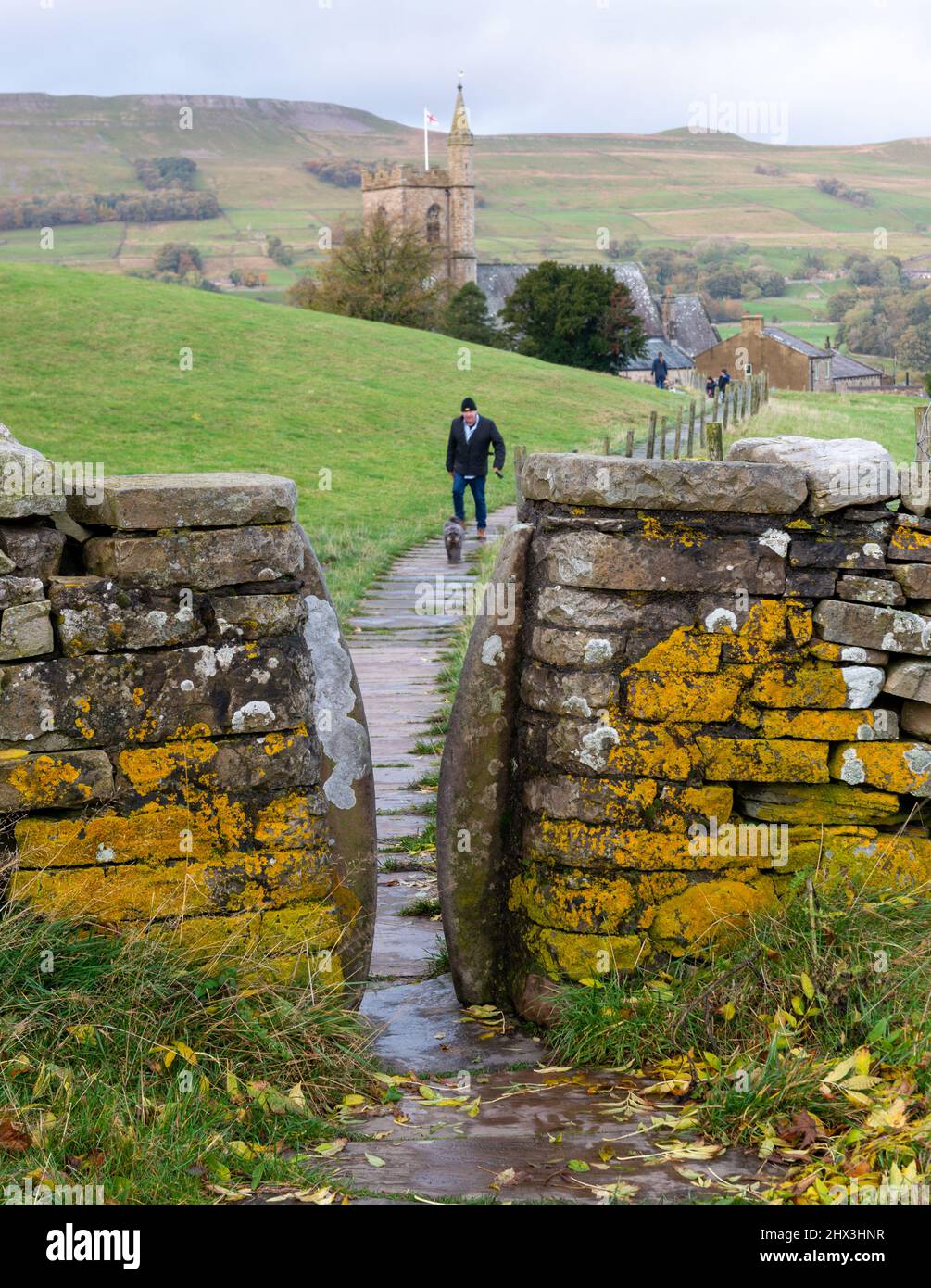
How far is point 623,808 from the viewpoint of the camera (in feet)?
15.6

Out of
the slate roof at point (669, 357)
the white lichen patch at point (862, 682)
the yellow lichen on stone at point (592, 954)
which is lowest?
the yellow lichen on stone at point (592, 954)

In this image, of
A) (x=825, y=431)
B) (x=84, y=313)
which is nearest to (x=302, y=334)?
(x=84, y=313)

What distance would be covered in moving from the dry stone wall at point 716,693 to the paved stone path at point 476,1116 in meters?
→ 0.43

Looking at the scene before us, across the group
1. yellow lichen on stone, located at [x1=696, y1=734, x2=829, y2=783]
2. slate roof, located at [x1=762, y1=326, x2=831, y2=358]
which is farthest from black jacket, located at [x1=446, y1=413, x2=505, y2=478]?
slate roof, located at [x1=762, y1=326, x2=831, y2=358]

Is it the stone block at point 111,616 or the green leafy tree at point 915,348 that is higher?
the green leafy tree at point 915,348

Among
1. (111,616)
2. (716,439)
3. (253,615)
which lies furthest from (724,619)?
(716,439)

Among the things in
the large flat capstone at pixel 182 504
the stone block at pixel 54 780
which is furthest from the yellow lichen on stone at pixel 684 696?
the stone block at pixel 54 780

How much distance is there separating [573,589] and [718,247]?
20218 cm

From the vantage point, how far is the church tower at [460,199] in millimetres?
99438

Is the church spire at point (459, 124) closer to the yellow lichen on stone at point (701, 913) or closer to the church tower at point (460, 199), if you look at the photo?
the church tower at point (460, 199)

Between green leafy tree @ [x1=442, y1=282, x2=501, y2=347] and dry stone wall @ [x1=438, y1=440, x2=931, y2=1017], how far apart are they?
59771 millimetres

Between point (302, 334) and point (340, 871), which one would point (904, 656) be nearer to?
point (340, 871)

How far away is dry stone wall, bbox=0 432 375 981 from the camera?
4309mm

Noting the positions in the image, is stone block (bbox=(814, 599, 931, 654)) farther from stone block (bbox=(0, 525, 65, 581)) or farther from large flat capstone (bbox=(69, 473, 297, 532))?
stone block (bbox=(0, 525, 65, 581))
